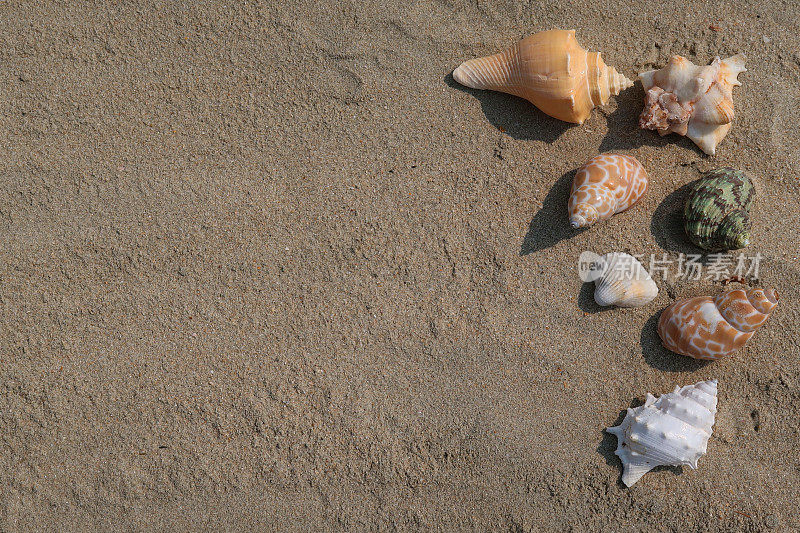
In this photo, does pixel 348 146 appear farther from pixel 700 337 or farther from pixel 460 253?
pixel 700 337

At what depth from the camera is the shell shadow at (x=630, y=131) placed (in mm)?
3090

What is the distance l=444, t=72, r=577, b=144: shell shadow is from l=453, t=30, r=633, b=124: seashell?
6 centimetres

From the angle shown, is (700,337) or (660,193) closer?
(700,337)

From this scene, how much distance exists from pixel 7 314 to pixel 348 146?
2.17 m

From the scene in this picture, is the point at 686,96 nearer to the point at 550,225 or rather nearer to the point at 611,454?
the point at 550,225

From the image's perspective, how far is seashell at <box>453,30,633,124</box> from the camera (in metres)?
2.88

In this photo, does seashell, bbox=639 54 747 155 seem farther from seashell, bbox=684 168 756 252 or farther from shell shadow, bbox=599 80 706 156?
seashell, bbox=684 168 756 252

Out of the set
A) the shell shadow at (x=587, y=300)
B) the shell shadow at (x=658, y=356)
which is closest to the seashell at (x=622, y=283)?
the shell shadow at (x=587, y=300)

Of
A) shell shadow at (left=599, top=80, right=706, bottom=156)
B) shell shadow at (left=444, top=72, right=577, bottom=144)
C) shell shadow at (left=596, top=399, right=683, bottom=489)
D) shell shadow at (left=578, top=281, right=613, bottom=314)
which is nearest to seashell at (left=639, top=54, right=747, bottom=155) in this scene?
shell shadow at (left=599, top=80, right=706, bottom=156)

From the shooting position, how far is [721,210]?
2.88 m

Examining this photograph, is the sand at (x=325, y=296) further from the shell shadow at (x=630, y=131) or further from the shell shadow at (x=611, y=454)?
the shell shadow at (x=630, y=131)

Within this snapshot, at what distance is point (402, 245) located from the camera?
9.86ft

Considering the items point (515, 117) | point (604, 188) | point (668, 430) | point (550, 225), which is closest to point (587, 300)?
point (550, 225)

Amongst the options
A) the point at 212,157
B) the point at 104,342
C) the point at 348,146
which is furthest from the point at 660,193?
the point at 104,342
